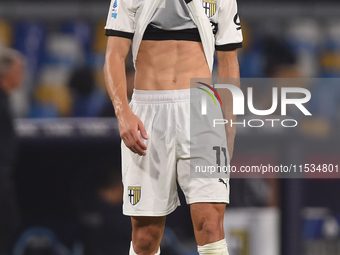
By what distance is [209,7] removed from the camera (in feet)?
7.53

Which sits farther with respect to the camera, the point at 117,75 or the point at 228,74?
the point at 228,74

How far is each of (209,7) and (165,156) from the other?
751mm

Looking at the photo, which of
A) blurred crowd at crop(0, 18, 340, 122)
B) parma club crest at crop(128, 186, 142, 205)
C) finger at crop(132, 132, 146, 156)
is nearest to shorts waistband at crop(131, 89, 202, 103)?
finger at crop(132, 132, 146, 156)

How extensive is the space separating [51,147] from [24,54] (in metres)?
2.60

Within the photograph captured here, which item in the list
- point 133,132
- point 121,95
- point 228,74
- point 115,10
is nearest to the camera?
point 133,132

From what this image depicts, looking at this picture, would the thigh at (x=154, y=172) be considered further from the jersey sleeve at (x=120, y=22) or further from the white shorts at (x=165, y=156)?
the jersey sleeve at (x=120, y=22)

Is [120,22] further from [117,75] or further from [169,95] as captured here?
[169,95]

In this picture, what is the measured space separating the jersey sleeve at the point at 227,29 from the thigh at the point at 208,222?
798 mm

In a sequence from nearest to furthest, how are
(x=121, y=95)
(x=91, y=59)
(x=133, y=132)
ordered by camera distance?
(x=133, y=132), (x=121, y=95), (x=91, y=59)

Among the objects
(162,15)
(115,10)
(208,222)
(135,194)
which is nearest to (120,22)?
(115,10)

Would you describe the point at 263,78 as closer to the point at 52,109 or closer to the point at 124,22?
the point at 52,109

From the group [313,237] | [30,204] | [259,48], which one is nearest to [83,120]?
[30,204]

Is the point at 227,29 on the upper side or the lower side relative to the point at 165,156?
upper

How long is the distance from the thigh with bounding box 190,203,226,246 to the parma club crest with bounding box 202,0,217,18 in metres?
0.91
